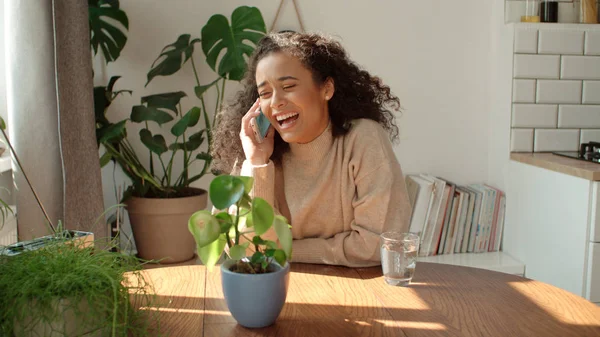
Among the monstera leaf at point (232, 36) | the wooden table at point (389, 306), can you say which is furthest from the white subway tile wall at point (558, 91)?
the wooden table at point (389, 306)

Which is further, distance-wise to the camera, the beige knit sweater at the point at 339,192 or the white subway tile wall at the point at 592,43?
the white subway tile wall at the point at 592,43

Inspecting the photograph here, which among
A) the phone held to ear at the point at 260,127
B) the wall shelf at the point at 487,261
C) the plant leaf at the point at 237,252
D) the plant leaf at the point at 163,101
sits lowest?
the wall shelf at the point at 487,261

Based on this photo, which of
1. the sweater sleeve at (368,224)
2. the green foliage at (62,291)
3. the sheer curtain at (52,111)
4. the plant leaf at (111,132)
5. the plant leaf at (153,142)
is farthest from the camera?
the plant leaf at (153,142)

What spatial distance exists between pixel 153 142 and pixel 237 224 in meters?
1.73

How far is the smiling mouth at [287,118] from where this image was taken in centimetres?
155

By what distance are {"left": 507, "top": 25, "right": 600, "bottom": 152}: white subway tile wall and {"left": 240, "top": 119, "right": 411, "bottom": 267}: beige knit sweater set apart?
1373 mm

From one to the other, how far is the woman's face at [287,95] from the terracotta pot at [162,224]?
1.18 metres

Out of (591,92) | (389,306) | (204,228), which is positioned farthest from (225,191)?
(591,92)

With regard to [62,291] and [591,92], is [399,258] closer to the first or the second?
[62,291]

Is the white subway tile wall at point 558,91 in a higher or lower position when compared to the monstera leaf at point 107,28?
lower

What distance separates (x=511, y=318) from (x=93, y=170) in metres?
1.73

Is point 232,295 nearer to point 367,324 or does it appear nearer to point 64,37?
point 367,324

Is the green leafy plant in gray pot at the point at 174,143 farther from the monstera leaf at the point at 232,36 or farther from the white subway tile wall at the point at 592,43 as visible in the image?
the white subway tile wall at the point at 592,43

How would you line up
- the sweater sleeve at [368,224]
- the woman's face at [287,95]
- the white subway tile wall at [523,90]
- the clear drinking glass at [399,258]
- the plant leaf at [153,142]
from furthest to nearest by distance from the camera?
the white subway tile wall at [523,90], the plant leaf at [153,142], the woman's face at [287,95], the sweater sleeve at [368,224], the clear drinking glass at [399,258]
